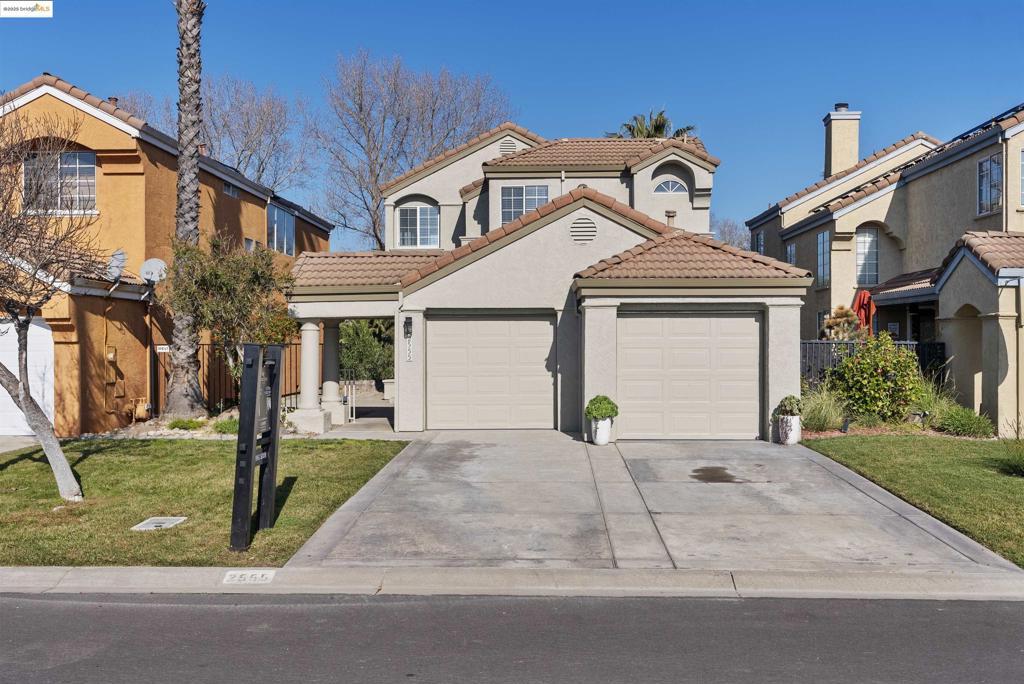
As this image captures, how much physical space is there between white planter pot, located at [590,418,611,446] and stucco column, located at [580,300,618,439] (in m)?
0.21

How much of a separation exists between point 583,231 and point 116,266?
9.20m

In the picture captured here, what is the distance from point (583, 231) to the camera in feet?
51.0

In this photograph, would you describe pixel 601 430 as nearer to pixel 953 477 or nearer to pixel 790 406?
pixel 790 406

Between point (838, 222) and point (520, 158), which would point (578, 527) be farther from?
point (838, 222)

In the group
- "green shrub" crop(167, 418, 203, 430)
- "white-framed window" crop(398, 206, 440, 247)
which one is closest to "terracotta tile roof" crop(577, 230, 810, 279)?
"green shrub" crop(167, 418, 203, 430)

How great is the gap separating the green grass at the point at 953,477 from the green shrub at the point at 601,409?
343cm

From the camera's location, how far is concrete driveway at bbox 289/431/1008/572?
7.61 meters

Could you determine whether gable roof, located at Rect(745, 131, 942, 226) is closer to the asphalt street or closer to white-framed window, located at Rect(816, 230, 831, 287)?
white-framed window, located at Rect(816, 230, 831, 287)

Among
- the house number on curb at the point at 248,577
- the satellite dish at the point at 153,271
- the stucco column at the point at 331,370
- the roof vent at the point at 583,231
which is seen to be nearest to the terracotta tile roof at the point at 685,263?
the roof vent at the point at 583,231

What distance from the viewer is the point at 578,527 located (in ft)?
28.6

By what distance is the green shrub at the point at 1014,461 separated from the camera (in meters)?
10.9

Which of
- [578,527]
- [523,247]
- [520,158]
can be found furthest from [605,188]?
[578,527]

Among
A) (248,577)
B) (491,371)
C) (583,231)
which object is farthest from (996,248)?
(248,577)

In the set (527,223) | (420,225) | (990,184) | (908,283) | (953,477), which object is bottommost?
(953,477)
